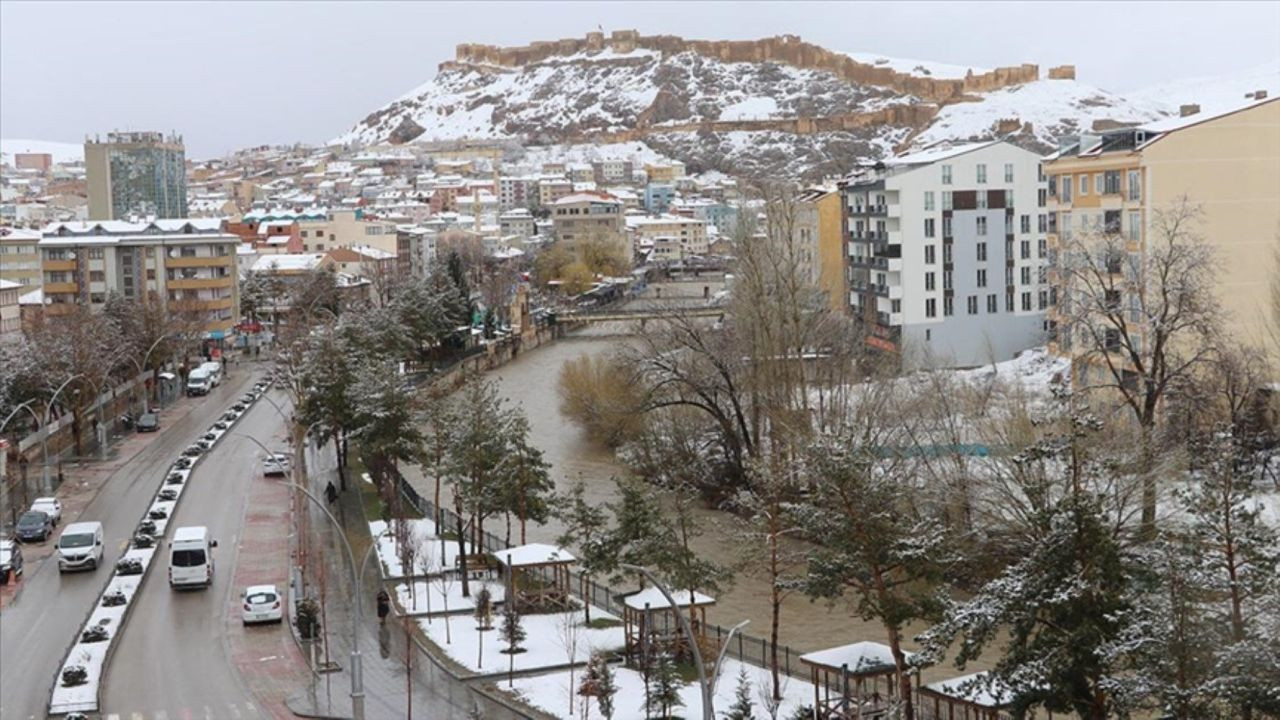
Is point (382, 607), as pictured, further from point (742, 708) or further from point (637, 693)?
point (742, 708)

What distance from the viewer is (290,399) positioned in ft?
173

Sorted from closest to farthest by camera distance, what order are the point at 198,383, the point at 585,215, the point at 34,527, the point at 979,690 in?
the point at 979,690 < the point at 34,527 < the point at 198,383 < the point at 585,215

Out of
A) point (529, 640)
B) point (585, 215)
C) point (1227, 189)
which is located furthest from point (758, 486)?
point (585, 215)

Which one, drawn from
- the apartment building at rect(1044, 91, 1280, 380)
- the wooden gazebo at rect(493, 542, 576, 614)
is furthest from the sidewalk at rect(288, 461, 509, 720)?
the apartment building at rect(1044, 91, 1280, 380)

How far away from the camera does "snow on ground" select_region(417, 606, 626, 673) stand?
72.4 ft

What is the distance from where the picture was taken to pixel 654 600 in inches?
850

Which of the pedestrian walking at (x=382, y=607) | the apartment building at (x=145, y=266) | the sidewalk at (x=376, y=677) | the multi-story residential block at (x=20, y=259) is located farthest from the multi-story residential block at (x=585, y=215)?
the pedestrian walking at (x=382, y=607)

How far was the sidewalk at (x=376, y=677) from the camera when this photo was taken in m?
20.1

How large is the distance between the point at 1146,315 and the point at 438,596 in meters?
13.2

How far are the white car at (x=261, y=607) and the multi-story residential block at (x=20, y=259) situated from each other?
6579 cm

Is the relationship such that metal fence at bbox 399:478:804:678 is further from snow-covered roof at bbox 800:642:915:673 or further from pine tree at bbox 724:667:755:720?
pine tree at bbox 724:667:755:720

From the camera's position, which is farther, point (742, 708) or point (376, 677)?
point (376, 677)

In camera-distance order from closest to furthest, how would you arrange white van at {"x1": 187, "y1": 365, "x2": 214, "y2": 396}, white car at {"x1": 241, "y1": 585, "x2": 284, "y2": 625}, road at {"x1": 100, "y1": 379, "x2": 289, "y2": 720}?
road at {"x1": 100, "y1": 379, "x2": 289, "y2": 720}
white car at {"x1": 241, "y1": 585, "x2": 284, "y2": 625}
white van at {"x1": 187, "y1": 365, "x2": 214, "y2": 396}

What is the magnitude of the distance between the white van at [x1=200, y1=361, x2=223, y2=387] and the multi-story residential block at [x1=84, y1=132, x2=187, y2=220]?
7878 cm
